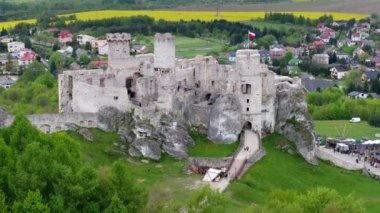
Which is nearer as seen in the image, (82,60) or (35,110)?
(35,110)

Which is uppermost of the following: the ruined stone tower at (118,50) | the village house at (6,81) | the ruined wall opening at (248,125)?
the ruined stone tower at (118,50)

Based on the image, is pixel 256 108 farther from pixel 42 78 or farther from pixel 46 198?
pixel 42 78

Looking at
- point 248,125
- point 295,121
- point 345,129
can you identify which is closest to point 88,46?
point 345,129

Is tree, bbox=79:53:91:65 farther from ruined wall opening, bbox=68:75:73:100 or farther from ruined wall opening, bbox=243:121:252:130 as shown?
ruined wall opening, bbox=243:121:252:130

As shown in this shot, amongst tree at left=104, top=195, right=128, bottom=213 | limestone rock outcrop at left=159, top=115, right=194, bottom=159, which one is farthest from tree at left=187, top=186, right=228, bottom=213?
limestone rock outcrop at left=159, top=115, right=194, bottom=159

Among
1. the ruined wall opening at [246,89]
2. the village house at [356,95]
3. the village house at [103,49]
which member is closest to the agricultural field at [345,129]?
the village house at [356,95]

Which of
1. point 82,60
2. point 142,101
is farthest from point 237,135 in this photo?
point 82,60

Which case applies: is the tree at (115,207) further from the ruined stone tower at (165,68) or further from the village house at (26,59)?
the village house at (26,59)
